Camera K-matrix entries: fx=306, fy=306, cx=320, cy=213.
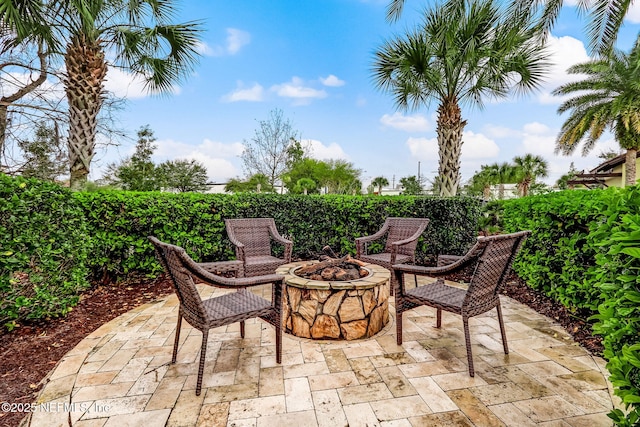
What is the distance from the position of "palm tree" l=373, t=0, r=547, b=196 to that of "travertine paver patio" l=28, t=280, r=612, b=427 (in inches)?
191

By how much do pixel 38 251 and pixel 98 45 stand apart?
4.09 m

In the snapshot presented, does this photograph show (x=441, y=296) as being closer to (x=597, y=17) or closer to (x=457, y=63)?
(x=457, y=63)

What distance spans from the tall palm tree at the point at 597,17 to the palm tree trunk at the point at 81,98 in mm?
6960

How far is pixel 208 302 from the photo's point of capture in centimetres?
224

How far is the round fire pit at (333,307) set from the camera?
2.44 meters

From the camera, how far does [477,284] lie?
2041 millimetres

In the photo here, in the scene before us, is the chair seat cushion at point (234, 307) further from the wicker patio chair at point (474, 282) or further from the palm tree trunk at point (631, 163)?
the palm tree trunk at point (631, 163)

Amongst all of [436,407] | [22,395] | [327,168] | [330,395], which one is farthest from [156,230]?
[327,168]

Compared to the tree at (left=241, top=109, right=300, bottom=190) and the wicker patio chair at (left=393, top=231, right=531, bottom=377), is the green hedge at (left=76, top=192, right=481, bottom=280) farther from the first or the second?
the tree at (left=241, top=109, right=300, bottom=190)

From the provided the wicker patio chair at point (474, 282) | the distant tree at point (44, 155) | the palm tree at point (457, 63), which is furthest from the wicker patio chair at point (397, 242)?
the distant tree at point (44, 155)

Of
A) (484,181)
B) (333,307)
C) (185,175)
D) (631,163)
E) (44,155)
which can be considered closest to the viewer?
(333,307)

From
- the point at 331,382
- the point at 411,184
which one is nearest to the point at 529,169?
the point at 411,184

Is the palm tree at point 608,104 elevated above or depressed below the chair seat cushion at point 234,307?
above

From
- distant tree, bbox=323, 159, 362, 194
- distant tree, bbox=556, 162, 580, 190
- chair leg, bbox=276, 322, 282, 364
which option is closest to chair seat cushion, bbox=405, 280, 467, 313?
chair leg, bbox=276, 322, 282, 364
